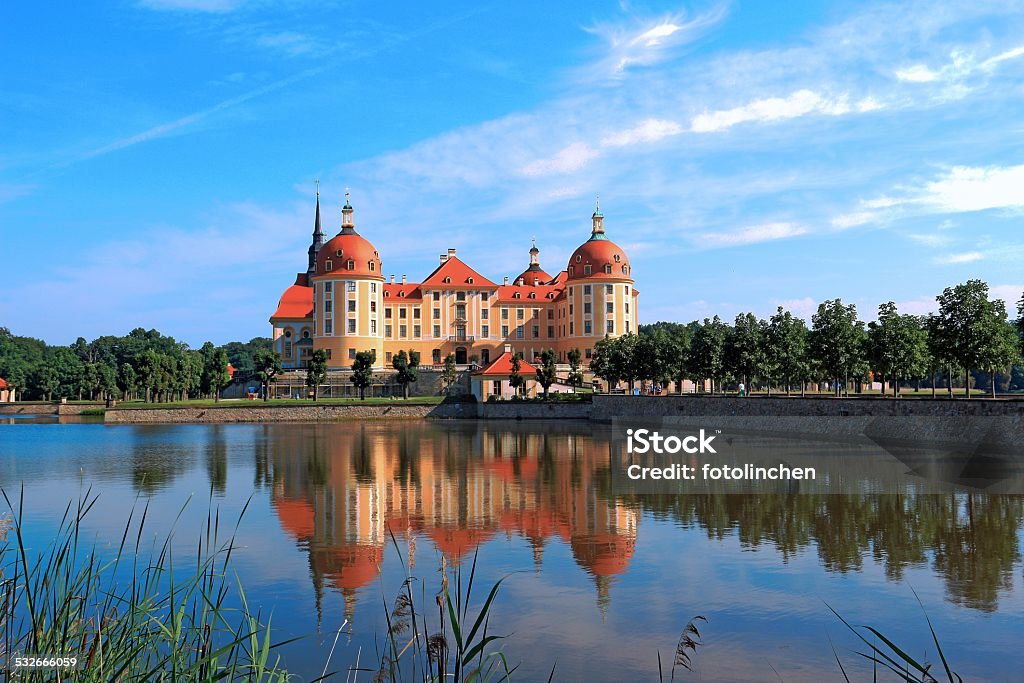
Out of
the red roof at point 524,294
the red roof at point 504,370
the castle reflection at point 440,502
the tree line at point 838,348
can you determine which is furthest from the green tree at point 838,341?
the red roof at point 524,294

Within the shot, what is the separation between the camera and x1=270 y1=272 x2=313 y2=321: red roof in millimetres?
91125

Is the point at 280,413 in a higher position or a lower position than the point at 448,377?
lower

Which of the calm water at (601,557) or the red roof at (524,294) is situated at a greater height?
the red roof at (524,294)

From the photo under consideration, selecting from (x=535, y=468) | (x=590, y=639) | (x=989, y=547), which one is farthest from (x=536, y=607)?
(x=535, y=468)

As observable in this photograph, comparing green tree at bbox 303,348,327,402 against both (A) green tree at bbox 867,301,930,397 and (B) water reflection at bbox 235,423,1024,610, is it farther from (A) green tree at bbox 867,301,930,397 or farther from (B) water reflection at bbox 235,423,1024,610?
(A) green tree at bbox 867,301,930,397

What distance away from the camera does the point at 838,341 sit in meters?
49.6

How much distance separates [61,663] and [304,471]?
2733cm

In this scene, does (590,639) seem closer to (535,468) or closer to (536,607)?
(536,607)

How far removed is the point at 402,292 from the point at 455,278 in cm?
578

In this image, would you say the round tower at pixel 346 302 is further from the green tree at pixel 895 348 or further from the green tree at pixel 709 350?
the green tree at pixel 895 348

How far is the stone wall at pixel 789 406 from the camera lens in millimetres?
35531

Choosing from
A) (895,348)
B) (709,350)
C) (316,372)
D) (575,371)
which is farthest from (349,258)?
(895,348)

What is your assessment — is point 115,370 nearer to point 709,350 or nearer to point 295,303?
point 295,303

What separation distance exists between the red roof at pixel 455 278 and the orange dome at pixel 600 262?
9.43m
